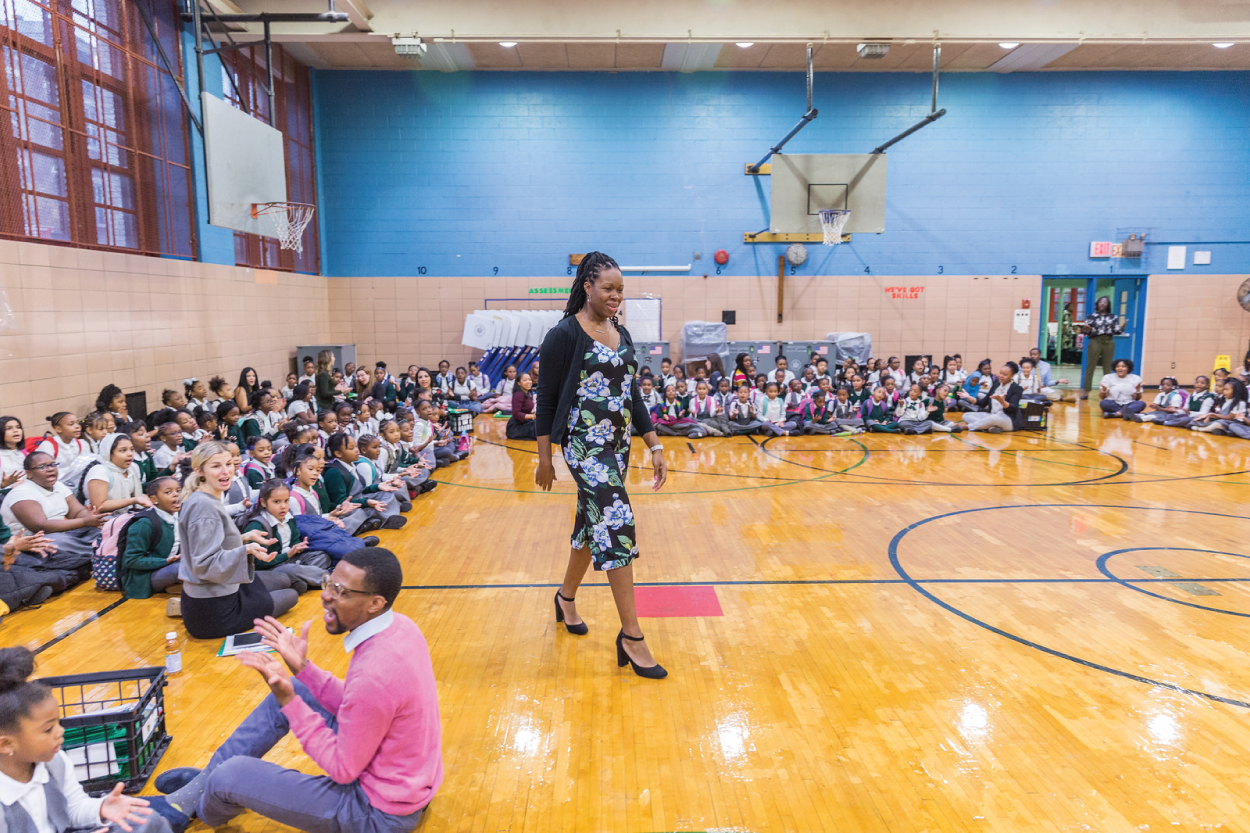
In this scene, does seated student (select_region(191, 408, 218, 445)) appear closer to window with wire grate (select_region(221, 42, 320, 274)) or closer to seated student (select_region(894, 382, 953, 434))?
window with wire grate (select_region(221, 42, 320, 274))

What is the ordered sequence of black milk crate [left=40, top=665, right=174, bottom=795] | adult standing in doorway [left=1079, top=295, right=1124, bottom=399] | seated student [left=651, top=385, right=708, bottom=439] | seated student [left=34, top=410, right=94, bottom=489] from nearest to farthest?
black milk crate [left=40, top=665, right=174, bottom=795] → seated student [left=34, top=410, right=94, bottom=489] → seated student [left=651, top=385, right=708, bottom=439] → adult standing in doorway [left=1079, top=295, right=1124, bottom=399]

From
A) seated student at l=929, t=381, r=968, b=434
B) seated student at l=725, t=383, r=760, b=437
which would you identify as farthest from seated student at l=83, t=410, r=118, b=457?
seated student at l=929, t=381, r=968, b=434

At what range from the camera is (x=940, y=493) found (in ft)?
22.9

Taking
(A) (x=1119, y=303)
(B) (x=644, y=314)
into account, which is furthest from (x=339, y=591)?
(A) (x=1119, y=303)

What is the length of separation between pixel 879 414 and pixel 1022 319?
210 inches

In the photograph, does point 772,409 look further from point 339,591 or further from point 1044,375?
point 339,591

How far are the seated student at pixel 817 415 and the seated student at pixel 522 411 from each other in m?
3.75

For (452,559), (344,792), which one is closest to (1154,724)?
(344,792)

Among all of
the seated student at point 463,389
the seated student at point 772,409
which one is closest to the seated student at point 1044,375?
the seated student at point 772,409

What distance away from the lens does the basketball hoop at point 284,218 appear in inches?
352

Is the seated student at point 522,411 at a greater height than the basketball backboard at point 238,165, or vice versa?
the basketball backboard at point 238,165

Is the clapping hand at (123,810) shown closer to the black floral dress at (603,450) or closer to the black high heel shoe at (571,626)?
the black floral dress at (603,450)

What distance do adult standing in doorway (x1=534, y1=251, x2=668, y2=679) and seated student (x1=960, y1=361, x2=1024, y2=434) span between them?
888cm

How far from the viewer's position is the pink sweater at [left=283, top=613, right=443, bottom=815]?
6.81ft
